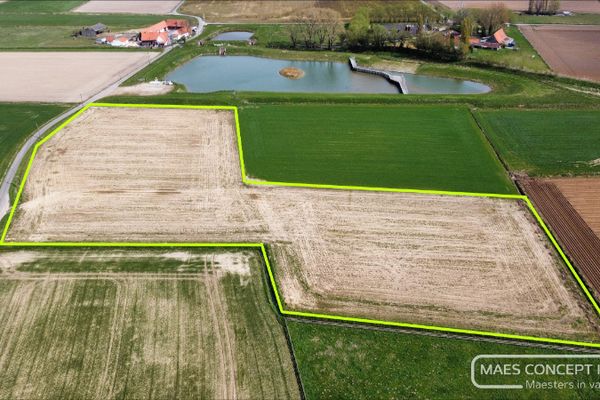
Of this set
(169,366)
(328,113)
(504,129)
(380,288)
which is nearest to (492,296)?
(380,288)

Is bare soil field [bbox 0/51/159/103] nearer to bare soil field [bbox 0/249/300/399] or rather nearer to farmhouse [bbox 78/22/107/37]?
farmhouse [bbox 78/22/107/37]

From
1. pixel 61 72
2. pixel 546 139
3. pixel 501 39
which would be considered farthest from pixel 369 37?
pixel 61 72

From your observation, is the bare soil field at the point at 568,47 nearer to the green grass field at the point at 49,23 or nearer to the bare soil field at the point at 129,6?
the green grass field at the point at 49,23

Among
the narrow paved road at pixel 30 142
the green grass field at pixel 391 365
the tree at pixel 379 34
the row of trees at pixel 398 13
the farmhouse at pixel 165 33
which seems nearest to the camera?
the green grass field at pixel 391 365

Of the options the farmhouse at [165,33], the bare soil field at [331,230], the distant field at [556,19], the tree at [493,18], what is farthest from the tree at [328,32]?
the bare soil field at [331,230]

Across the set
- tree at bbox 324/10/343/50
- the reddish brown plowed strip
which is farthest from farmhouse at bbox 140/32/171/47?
the reddish brown plowed strip

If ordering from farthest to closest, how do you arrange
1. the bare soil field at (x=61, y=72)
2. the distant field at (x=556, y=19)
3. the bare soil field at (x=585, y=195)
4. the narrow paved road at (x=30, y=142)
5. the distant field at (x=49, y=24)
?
1. the distant field at (x=556, y=19)
2. the distant field at (x=49, y=24)
3. the bare soil field at (x=61, y=72)
4. the narrow paved road at (x=30, y=142)
5. the bare soil field at (x=585, y=195)
